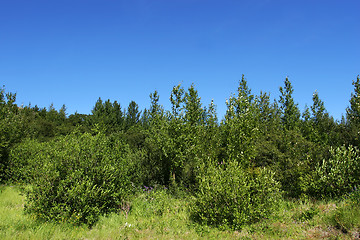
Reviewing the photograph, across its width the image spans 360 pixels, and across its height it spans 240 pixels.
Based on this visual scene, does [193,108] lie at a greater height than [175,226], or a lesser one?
greater

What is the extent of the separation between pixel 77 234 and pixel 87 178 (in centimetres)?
152

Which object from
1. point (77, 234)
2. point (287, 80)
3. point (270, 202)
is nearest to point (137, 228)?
point (77, 234)

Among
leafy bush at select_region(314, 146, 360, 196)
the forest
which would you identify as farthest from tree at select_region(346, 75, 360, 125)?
leafy bush at select_region(314, 146, 360, 196)

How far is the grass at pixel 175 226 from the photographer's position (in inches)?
212

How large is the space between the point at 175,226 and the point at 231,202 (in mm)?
1735

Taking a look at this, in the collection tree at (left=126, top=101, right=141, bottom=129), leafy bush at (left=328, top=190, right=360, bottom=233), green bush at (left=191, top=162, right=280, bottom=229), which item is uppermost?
tree at (left=126, top=101, right=141, bottom=129)

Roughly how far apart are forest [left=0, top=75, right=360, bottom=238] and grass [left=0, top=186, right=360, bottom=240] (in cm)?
17

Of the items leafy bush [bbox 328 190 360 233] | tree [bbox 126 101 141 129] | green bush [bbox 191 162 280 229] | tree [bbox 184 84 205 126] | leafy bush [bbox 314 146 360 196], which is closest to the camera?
leafy bush [bbox 328 190 360 233]

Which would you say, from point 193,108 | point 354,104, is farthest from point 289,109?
point 193,108

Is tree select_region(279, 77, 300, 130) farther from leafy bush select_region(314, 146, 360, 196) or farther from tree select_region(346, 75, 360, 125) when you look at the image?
leafy bush select_region(314, 146, 360, 196)

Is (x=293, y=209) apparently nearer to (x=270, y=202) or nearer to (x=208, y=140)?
(x=270, y=202)

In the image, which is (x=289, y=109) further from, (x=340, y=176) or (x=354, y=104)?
(x=340, y=176)

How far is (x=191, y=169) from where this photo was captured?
12.0 m

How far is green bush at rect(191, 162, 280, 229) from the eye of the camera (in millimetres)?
6215
